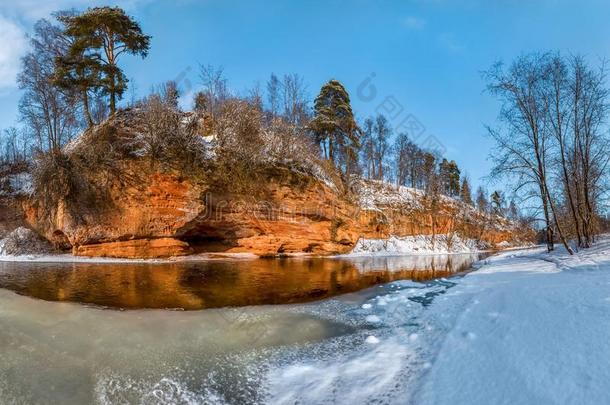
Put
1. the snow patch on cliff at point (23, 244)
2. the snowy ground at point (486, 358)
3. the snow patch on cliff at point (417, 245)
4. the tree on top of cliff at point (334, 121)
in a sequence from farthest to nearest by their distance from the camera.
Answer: the tree on top of cliff at point (334, 121) < the snow patch on cliff at point (417, 245) < the snow patch on cliff at point (23, 244) < the snowy ground at point (486, 358)

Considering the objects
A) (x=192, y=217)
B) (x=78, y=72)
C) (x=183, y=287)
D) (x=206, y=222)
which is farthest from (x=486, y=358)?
(x=78, y=72)

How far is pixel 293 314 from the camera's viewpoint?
7.12m

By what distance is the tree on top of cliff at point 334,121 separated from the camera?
33.7 metres

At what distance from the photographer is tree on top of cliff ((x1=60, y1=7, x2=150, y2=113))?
21.9 metres

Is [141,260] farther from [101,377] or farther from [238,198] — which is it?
[101,377]

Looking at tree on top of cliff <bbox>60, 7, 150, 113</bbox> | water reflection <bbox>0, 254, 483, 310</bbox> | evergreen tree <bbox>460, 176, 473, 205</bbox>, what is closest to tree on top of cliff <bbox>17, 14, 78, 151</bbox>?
tree on top of cliff <bbox>60, 7, 150, 113</bbox>

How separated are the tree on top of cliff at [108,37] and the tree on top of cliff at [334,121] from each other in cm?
1746

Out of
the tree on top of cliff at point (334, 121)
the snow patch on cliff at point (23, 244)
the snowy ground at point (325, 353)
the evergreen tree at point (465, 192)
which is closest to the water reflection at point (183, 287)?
the snowy ground at point (325, 353)

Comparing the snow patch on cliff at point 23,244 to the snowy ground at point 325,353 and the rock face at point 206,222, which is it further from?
the snowy ground at point 325,353

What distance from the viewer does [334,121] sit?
33406 millimetres

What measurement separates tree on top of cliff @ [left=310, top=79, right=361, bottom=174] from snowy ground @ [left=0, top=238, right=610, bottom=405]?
2863cm

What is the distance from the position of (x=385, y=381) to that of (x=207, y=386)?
7.43ft

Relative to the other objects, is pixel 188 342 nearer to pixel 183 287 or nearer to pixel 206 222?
pixel 183 287

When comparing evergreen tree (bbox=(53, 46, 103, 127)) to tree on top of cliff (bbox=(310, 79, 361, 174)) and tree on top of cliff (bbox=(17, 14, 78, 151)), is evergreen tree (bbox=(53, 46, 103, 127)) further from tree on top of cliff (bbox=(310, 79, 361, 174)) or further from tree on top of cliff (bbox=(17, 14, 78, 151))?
tree on top of cliff (bbox=(310, 79, 361, 174))
